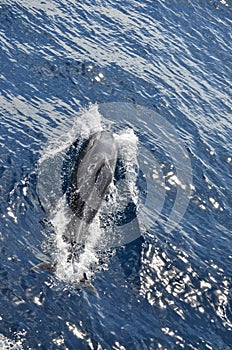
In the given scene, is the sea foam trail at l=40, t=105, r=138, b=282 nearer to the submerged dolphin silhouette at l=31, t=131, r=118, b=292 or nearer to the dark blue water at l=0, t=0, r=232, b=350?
the submerged dolphin silhouette at l=31, t=131, r=118, b=292

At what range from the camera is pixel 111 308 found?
3566 cm

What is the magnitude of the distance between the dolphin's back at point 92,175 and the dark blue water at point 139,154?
9.01 feet

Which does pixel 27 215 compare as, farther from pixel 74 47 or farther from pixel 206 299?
pixel 74 47

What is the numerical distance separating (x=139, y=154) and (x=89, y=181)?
27.5 feet

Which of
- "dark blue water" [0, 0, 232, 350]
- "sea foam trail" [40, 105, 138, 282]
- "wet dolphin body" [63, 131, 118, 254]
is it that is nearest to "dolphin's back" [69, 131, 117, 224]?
"wet dolphin body" [63, 131, 118, 254]

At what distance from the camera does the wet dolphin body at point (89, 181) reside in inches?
1540

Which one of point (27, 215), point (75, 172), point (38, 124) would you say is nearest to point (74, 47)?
point (38, 124)

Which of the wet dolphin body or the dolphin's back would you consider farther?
the dolphin's back

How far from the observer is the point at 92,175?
43.6 m

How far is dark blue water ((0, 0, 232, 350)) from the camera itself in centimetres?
3484

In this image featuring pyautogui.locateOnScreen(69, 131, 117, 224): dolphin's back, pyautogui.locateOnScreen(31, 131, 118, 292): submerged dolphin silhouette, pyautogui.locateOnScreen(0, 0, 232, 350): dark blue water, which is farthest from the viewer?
pyautogui.locateOnScreen(69, 131, 117, 224): dolphin's back

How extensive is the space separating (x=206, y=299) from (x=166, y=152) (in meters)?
17.1

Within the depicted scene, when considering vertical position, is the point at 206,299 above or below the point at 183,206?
above

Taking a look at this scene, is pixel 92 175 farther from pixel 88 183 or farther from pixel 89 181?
pixel 88 183
